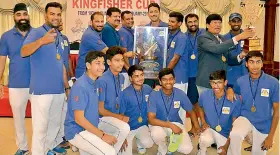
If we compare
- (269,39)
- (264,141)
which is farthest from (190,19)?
(269,39)

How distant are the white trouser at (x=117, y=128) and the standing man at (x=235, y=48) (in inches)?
71.8

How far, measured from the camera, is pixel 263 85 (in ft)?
13.1

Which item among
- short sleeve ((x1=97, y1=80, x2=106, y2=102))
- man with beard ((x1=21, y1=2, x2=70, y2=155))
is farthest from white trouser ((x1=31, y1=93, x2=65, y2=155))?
short sleeve ((x1=97, y1=80, x2=106, y2=102))

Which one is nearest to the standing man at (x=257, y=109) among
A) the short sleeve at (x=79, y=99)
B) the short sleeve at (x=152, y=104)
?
the short sleeve at (x=152, y=104)

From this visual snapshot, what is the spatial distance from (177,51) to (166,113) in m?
1.01

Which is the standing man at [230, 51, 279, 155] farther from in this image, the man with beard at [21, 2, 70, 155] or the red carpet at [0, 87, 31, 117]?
the red carpet at [0, 87, 31, 117]

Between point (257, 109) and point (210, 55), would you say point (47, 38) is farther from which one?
point (257, 109)

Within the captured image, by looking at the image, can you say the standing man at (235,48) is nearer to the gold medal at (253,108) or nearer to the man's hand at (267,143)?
the gold medal at (253,108)

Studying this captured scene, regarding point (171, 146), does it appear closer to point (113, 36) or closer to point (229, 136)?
point (229, 136)

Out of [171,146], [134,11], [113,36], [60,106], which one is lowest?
[171,146]

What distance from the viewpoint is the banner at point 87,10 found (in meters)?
9.82

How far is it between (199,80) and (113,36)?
1.30 m

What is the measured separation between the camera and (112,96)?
4.14m

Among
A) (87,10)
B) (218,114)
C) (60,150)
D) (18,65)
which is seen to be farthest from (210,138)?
(87,10)
